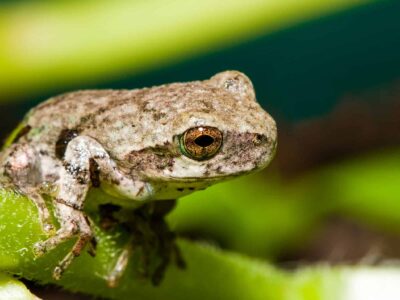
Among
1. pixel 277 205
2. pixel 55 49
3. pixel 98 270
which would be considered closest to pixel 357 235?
pixel 277 205

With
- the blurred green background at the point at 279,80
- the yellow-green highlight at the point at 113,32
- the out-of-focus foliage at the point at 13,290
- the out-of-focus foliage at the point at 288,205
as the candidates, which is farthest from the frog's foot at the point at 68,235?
Result: the yellow-green highlight at the point at 113,32

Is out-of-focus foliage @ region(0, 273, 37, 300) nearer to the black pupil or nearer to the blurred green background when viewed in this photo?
the black pupil

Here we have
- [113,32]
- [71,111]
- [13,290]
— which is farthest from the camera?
[113,32]

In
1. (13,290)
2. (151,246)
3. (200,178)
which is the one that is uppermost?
(200,178)

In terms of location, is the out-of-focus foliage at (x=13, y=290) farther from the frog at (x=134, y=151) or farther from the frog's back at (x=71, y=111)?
the frog's back at (x=71, y=111)

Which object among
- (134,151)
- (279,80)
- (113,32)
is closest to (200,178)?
(134,151)

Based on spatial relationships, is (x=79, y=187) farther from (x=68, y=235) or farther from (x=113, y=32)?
(x=113, y=32)

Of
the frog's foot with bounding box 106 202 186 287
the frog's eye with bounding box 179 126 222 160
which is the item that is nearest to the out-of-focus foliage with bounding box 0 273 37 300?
the frog's foot with bounding box 106 202 186 287
